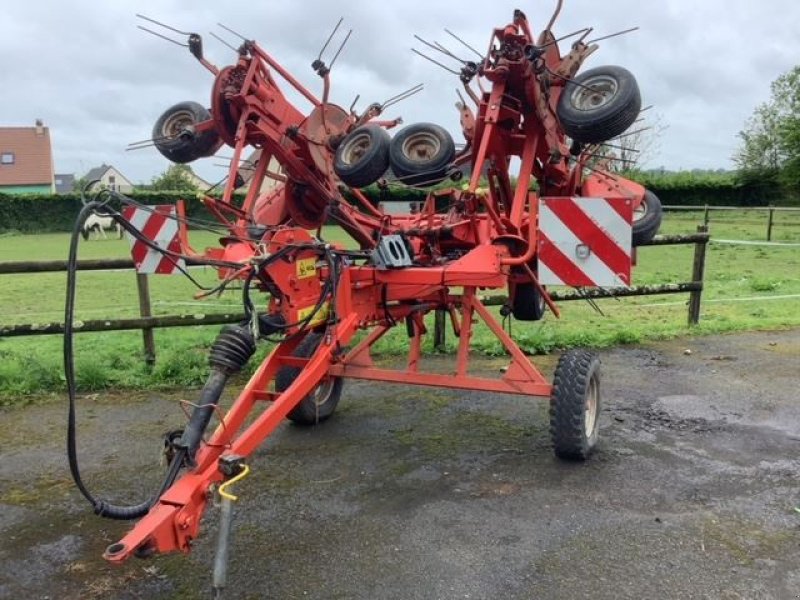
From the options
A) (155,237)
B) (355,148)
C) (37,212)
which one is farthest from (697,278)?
(37,212)

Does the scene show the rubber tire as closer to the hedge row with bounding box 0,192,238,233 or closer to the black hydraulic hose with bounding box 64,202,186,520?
the black hydraulic hose with bounding box 64,202,186,520

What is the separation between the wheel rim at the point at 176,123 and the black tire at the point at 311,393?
1.91 metres

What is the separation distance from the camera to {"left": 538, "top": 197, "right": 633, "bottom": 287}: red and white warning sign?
4480mm

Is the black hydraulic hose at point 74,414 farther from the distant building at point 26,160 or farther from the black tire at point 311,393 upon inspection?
the distant building at point 26,160

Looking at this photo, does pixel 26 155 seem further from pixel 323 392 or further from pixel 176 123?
pixel 323 392

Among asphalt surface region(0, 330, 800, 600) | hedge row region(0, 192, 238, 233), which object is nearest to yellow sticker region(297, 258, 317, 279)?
asphalt surface region(0, 330, 800, 600)

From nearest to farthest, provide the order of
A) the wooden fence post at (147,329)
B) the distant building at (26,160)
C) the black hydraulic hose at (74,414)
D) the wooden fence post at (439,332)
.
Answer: the black hydraulic hose at (74,414) → the wooden fence post at (147,329) → the wooden fence post at (439,332) → the distant building at (26,160)

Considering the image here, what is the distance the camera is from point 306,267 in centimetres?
405

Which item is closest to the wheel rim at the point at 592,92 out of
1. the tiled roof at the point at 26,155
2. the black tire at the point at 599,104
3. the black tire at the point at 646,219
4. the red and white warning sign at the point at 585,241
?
the black tire at the point at 599,104

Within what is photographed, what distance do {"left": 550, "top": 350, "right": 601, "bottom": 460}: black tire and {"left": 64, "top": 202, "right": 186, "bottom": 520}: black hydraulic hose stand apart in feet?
8.00

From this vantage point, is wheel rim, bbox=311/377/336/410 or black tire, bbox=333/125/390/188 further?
wheel rim, bbox=311/377/336/410

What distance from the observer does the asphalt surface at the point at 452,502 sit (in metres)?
3.32

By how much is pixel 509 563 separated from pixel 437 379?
1.71 m

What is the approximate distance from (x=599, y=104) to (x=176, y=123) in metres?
3.20
